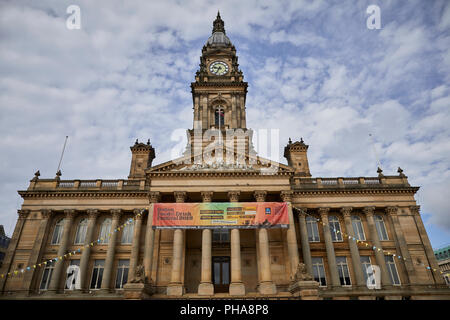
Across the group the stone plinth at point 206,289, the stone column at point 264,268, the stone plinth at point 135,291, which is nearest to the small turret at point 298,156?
the stone column at point 264,268

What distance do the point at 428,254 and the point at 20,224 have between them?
4340cm

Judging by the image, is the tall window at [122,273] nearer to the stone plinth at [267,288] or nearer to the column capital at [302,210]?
the stone plinth at [267,288]

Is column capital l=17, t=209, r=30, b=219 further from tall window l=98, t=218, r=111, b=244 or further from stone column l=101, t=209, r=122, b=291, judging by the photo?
stone column l=101, t=209, r=122, b=291

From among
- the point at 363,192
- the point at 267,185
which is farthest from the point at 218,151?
the point at 363,192

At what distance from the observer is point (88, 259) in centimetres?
3044

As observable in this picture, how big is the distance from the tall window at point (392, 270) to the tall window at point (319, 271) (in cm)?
684

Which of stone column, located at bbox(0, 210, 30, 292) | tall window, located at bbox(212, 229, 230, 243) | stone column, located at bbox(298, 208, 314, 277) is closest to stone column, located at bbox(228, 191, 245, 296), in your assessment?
tall window, located at bbox(212, 229, 230, 243)

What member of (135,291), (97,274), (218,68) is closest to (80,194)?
(97,274)

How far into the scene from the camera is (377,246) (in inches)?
1199

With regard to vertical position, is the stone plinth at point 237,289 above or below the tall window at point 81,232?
below

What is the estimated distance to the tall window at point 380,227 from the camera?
32.0 metres

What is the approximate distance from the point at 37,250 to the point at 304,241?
27681mm

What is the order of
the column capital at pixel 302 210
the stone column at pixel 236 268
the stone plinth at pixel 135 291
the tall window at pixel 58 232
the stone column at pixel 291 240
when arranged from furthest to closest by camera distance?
the tall window at pixel 58 232 < the column capital at pixel 302 210 < the stone column at pixel 291 240 < the stone column at pixel 236 268 < the stone plinth at pixel 135 291
